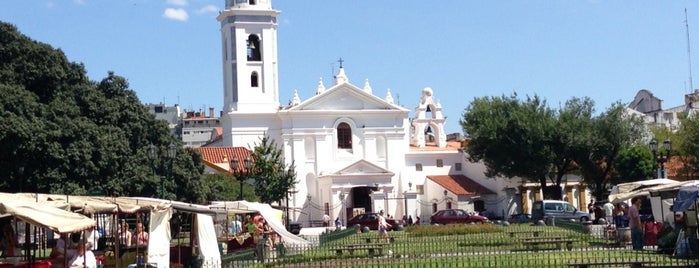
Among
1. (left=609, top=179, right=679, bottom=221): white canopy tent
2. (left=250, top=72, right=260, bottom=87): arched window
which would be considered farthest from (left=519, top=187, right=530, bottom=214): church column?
(left=609, top=179, right=679, bottom=221): white canopy tent

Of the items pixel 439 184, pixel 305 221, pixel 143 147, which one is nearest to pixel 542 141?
pixel 439 184

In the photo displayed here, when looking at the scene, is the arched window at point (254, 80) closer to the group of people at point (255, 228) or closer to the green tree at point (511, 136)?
the green tree at point (511, 136)

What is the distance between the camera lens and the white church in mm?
75875

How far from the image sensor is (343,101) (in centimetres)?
7762

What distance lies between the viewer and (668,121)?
343 ft

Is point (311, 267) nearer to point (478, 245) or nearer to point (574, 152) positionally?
point (478, 245)

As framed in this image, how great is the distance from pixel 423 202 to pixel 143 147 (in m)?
32.9

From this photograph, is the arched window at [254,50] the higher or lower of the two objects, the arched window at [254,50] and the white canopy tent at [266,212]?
the higher

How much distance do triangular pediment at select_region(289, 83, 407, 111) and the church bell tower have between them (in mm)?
2547

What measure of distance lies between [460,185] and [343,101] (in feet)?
30.9

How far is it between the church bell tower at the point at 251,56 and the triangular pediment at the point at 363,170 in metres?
6.81

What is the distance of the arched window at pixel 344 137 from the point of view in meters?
78.1

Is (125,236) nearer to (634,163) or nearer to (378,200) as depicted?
(378,200)

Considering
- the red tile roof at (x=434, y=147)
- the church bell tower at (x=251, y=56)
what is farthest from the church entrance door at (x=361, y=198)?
the church bell tower at (x=251, y=56)
